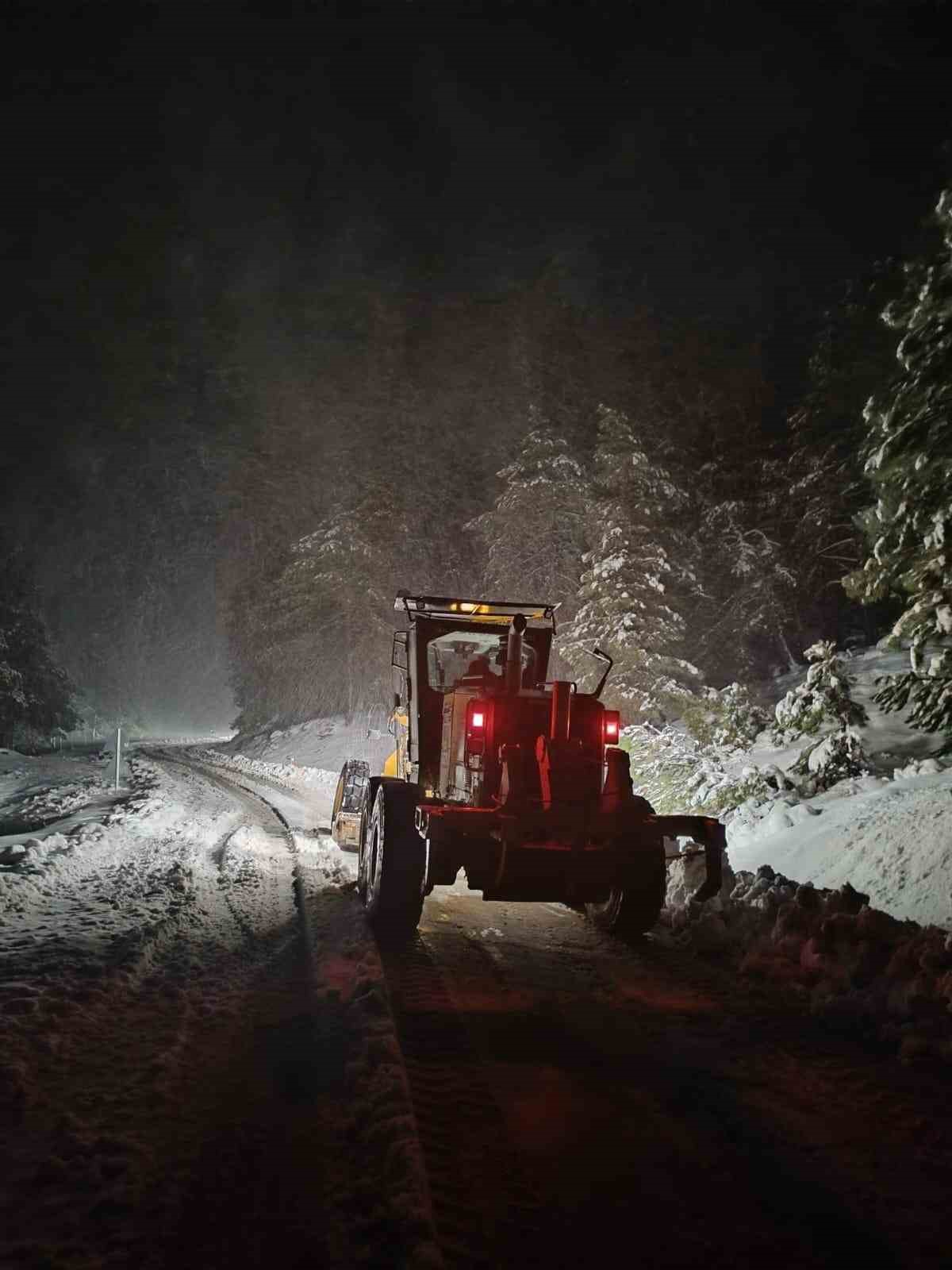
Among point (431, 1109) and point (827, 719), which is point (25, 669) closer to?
point (827, 719)

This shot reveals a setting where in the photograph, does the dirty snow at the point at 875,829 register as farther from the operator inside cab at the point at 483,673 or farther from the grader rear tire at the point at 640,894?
the operator inside cab at the point at 483,673

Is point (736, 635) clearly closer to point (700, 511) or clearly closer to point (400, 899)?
point (700, 511)

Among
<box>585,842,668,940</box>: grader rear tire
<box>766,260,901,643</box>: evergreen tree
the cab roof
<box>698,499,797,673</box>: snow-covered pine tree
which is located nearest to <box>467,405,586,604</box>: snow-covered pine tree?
<box>698,499,797,673</box>: snow-covered pine tree

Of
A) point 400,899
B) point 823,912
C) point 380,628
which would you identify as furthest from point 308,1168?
point 380,628

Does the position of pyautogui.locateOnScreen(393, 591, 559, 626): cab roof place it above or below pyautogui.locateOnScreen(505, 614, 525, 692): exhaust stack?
above

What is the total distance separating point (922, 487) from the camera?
7465mm

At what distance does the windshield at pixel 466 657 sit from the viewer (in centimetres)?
845

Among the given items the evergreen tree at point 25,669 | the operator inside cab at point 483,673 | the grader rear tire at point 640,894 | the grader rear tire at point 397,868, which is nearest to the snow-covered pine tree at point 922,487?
the grader rear tire at point 640,894

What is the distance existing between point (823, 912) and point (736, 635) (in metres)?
16.8

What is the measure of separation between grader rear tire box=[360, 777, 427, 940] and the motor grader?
0.03 ft

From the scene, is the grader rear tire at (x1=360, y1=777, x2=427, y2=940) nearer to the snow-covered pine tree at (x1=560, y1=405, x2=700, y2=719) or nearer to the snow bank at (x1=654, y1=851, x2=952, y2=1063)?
the snow bank at (x1=654, y1=851, x2=952, y2=1063)

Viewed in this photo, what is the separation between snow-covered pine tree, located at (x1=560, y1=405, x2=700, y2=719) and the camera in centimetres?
1805

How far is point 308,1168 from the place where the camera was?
302 cm

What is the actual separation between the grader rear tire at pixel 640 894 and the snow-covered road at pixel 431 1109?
250 mm
